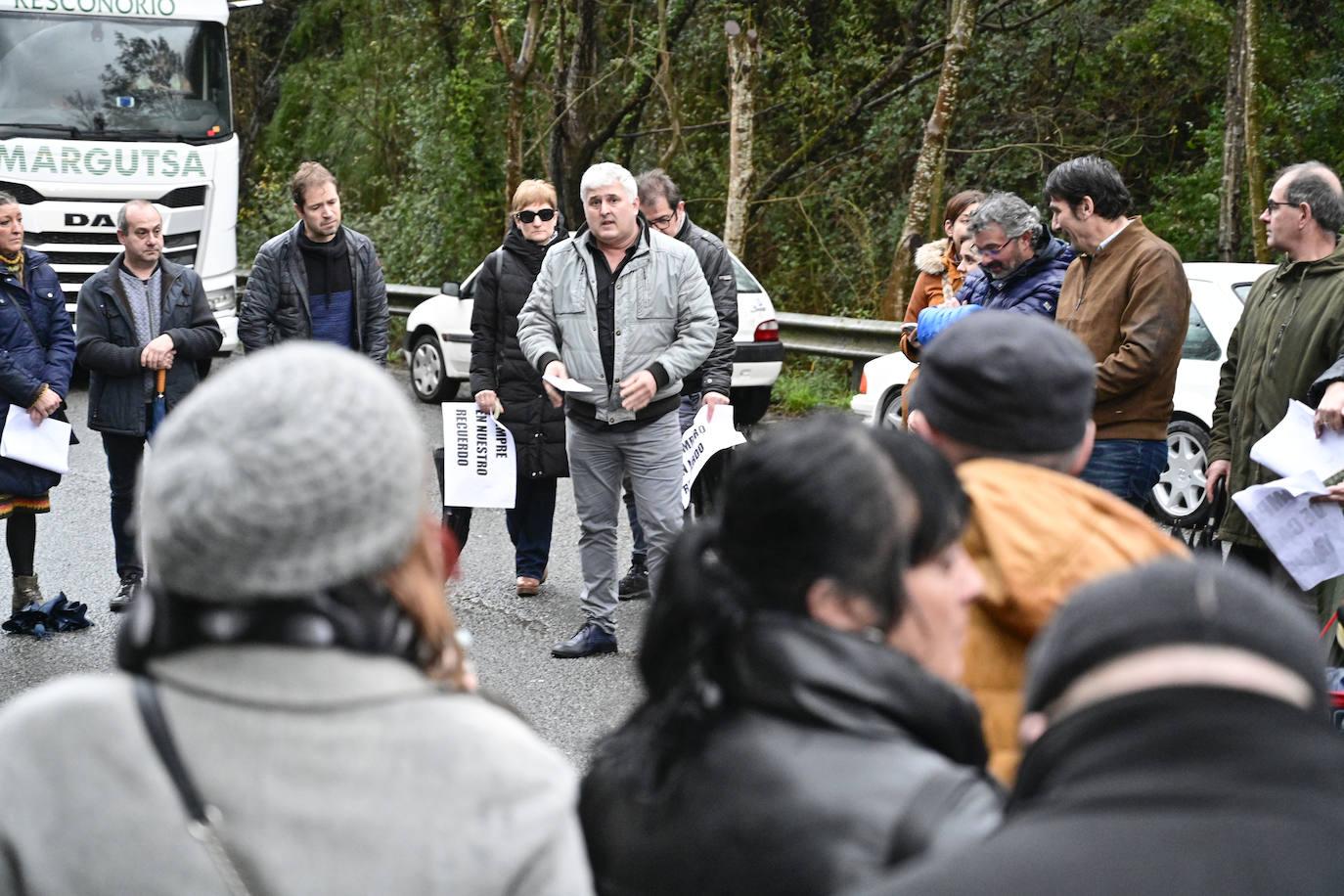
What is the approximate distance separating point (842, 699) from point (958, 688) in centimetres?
18

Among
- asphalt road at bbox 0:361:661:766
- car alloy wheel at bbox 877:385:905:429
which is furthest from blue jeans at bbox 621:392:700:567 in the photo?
car alloy wheel at bbox 877:385:905:429

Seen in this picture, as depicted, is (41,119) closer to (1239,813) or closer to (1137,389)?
(1137,389)

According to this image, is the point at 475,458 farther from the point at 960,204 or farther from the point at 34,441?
the point at 960,204

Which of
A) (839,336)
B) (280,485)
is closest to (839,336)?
(839,336)

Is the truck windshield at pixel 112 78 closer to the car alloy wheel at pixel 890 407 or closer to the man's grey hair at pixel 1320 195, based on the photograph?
the car alloy wheel at pixel 890 407

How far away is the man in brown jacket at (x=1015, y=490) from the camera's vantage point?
241 centimetres

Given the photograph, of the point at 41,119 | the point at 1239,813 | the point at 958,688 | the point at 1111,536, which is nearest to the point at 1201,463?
the point at 1111,536

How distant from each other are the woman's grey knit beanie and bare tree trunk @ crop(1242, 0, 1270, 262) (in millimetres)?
13633

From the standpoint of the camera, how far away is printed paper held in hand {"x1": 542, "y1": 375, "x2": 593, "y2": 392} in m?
6.40

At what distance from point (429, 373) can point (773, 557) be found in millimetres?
12912

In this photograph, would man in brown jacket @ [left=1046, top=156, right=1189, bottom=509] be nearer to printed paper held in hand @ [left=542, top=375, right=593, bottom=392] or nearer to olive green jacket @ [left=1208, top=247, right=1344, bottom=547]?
olive green jacket @ [left=1208, top=247, right=1344, bottom=547]

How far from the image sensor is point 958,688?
194 centimetres

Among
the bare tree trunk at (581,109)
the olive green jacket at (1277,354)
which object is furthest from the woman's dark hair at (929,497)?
the bare tree trunk at (581,109)

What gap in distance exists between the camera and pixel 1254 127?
14.3 metres
